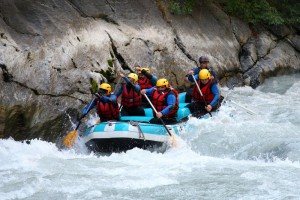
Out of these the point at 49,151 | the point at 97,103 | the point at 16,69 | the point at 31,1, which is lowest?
the point at 49,151

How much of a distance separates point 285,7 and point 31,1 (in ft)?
31.1

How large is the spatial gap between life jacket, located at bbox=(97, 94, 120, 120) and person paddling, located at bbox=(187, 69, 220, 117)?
1.75 meters

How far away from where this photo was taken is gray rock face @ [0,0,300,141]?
868 cm

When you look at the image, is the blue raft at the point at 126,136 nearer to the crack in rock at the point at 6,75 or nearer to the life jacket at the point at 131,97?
the life jacket at the point at 131,97

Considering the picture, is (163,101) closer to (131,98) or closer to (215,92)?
(131,98)

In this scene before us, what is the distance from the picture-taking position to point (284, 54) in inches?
611

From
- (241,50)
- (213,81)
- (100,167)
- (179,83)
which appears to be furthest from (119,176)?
(241,50)

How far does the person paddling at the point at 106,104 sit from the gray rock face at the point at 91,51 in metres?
0.84

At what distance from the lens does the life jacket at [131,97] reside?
29.4ft

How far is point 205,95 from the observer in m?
9.77

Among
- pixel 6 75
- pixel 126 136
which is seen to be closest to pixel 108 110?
pixel 126 136

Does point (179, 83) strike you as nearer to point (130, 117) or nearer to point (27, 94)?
point (130, 117)

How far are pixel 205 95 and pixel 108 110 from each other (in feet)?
7.34

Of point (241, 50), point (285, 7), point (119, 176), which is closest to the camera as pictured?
point (119, 176)
